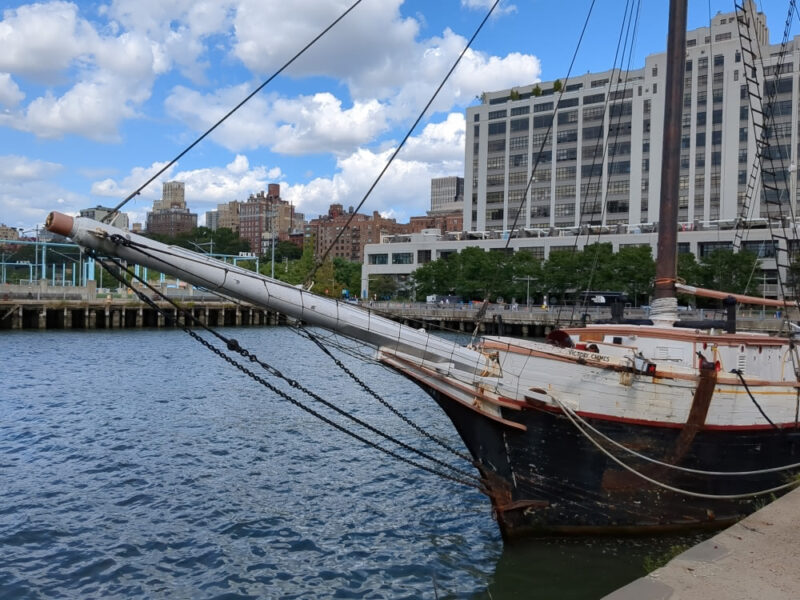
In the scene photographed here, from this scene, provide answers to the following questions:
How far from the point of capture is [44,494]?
15.5m

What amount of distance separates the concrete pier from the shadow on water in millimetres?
2080

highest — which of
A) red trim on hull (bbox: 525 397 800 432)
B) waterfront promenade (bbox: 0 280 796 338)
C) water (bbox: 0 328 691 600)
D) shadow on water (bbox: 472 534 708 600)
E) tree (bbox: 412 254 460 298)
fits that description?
tree (bbox: 412 254 460 298)

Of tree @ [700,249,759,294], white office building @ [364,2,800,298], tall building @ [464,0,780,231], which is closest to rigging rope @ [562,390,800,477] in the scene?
tree @ [700,249,759,294]

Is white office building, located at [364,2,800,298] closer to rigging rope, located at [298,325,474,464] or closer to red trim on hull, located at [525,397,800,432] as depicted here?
red trim on hull, located at [525,397,800,432]

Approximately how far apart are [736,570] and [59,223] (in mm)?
9619

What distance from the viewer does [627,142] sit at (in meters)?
105

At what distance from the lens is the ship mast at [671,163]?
1439 centimetres

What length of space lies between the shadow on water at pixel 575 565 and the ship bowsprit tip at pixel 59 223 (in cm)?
841

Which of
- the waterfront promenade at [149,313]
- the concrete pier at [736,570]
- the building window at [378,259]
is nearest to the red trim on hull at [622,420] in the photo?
the concrete pier at [736,570]

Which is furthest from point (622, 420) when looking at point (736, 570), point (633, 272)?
point (633, 272)

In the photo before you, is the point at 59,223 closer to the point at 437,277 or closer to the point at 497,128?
the point at 437,277

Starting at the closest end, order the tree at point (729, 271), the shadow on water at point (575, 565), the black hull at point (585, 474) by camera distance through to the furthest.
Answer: the shadow on water at point (575, 565) → the black hull at point (585, 474) → the tree at point (729, 271)

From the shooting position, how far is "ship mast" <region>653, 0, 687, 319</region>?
14391 millimetres

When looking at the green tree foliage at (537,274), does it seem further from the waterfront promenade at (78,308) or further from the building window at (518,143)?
the waterfront promenade at (78,308)
